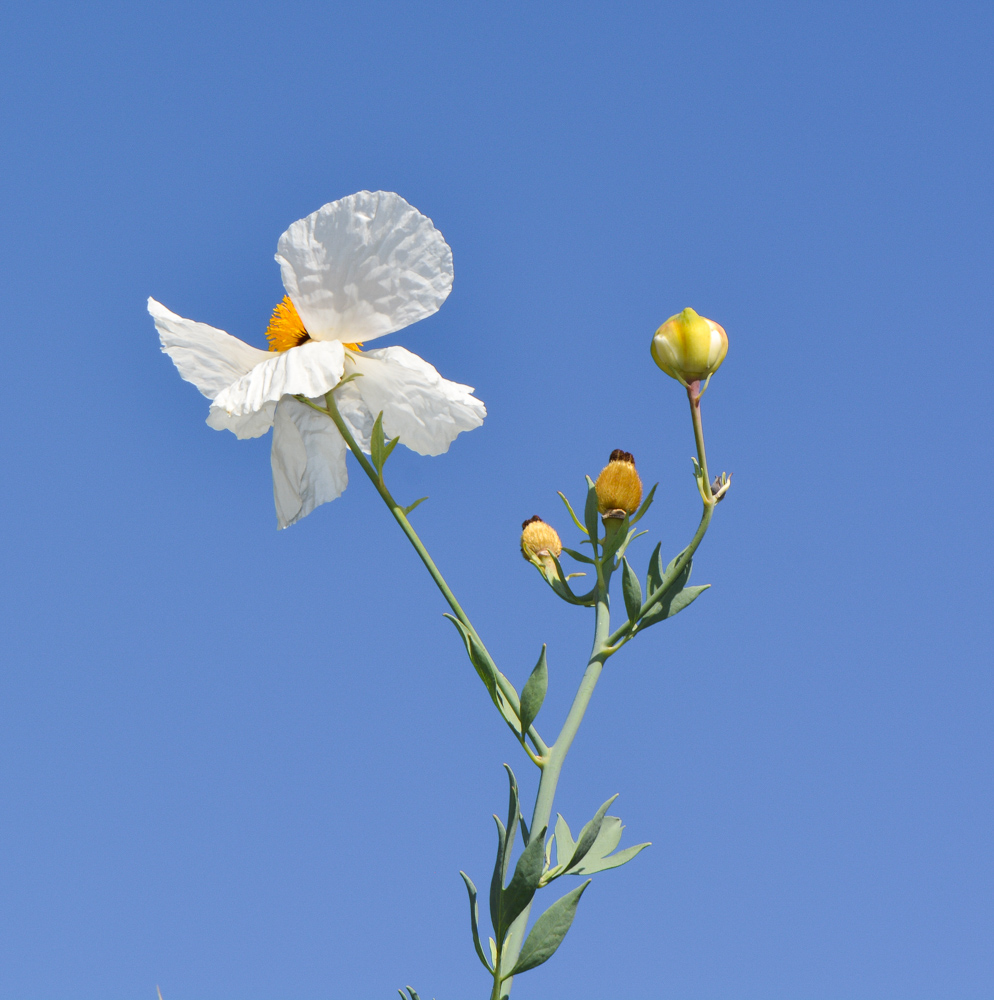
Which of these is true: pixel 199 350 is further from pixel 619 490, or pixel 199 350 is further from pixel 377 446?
pixel 619 490

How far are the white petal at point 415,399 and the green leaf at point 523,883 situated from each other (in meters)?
0.58

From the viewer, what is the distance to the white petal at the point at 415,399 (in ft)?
4.76

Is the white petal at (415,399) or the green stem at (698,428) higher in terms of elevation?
the white petal at (415,399)

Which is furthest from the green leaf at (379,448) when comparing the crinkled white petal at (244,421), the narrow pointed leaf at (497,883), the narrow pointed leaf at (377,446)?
the narrow pointed leaf at (497,883)

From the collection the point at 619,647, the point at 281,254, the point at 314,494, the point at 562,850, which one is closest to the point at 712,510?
the point at 619,647

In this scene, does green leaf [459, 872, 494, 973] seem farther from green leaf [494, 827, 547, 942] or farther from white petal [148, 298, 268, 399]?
white petal [148, 298, 268, 399]

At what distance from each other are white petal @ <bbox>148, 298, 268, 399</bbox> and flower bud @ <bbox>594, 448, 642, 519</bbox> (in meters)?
0.56

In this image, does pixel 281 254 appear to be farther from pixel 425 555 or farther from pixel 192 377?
pixel 425 555

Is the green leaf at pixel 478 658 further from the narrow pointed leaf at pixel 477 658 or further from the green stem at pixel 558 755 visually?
the green stem at pixel 558 755

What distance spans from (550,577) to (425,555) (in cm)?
28

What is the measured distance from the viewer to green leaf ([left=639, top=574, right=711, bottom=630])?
1359 millimetres

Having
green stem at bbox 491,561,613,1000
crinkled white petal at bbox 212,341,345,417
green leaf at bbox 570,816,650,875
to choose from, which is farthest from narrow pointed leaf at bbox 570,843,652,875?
crinkled white petal at bbox 212,341,345,417

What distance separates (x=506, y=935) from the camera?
4.07ft

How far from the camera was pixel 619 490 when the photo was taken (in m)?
1.47
